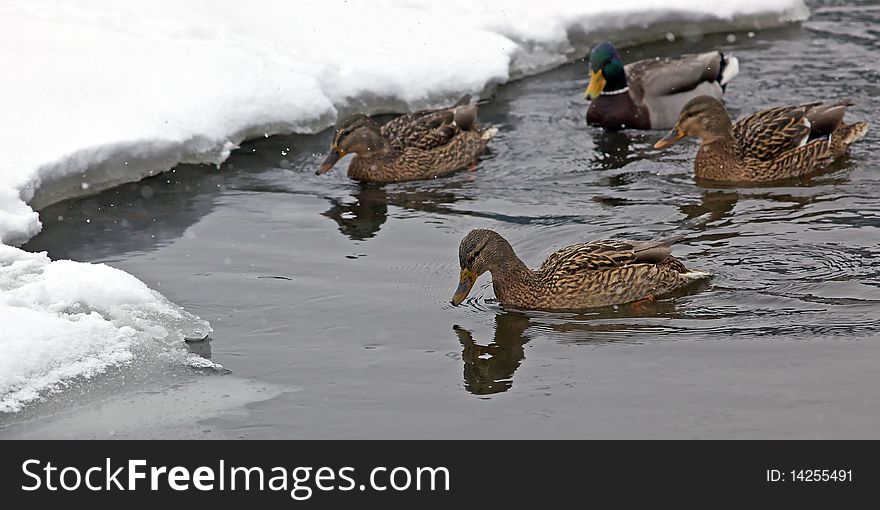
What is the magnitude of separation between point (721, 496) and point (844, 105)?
Result: 643 cm

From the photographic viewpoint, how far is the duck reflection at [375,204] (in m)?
10.2

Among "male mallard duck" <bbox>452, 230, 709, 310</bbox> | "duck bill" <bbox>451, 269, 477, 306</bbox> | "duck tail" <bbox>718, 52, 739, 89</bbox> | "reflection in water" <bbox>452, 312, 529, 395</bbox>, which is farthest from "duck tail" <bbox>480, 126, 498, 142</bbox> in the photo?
"reflection in water" <bbox>452, 312, 529, 395</bbox>

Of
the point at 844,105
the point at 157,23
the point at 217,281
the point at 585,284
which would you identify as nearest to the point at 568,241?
the point at 585,284

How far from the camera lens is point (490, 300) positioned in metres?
8.59

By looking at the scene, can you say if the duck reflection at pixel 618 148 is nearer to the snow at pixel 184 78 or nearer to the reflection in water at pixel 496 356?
the snow at pixel 184 78

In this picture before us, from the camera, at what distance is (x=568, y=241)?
9.56 metres

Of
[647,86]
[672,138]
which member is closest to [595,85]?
[647,86]

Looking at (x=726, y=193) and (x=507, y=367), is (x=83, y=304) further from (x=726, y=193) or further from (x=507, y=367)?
(x=726, y=193)

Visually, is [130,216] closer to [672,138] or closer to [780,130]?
[672,138]

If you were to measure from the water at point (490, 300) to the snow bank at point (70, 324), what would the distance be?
6.7 inches

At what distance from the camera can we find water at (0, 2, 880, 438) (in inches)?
260

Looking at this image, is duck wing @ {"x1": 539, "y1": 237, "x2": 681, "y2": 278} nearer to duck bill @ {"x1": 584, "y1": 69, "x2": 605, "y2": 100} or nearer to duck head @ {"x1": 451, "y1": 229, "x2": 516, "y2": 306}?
duck head @ {"x1": 451, "y1": 229, "x2": 516, "y2": 306}

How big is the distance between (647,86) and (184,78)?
4249 millimetres

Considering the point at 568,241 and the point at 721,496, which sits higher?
the point at 568,241
